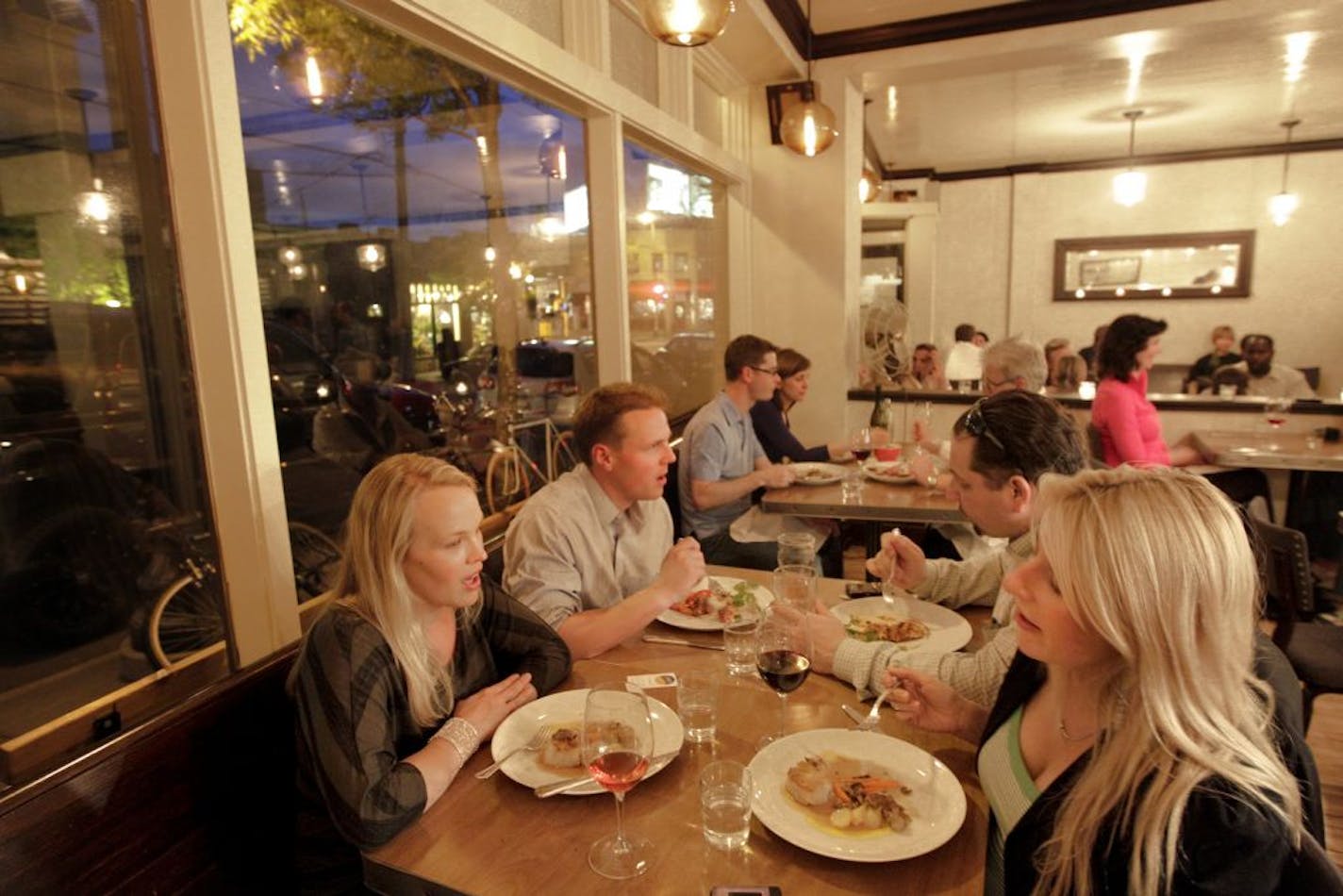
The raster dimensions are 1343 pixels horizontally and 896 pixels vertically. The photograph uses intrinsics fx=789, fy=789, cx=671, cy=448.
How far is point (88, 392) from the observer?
159 cm

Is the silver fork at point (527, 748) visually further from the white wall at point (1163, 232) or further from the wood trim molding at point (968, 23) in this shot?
the white wall at point (1163, 232)

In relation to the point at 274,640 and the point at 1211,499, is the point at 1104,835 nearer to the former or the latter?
the point at 1211,499

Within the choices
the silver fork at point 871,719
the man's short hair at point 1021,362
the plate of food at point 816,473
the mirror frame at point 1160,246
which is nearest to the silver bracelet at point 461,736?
the silver fork at point 871,719

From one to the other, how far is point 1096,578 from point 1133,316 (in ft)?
11.0

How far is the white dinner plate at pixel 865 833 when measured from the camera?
3.70 ft

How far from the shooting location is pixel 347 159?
270cm

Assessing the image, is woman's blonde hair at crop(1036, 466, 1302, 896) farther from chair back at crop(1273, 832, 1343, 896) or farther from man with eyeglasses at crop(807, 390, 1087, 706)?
man with eyeglasses at crop(807, 390, 1087, 706)

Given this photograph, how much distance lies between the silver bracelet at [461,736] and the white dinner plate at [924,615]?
2.92 feet

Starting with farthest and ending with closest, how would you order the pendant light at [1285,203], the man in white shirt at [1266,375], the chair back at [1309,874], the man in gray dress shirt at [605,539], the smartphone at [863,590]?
the pendant light at [1285,203]
the man in white shirt at [1266,375]
the smartphone at [863,590]
the man in gray dress shirt at [605,539]
the chair back at [1309,874]

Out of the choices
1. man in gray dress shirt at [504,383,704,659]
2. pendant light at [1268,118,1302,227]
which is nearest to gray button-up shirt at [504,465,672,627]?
man in gray dress shirt at [504,383,704,659]

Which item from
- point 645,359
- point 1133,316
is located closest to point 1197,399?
point 1133,316

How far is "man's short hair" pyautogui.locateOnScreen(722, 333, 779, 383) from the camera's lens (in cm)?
369

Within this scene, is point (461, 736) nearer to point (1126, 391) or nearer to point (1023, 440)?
point (1023, 440)

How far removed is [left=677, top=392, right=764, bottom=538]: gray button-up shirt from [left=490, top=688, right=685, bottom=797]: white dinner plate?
1.93 metres
